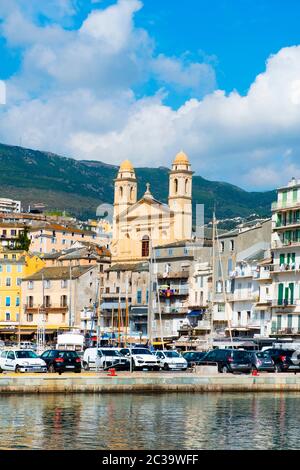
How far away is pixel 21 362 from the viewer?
6397 cm

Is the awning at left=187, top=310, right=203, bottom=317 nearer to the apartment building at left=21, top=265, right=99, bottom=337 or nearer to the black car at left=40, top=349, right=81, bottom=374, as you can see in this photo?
the apartment building at left=21, top=265, right=99, bottom=337

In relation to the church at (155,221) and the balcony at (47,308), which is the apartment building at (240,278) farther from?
the balcony at (47,308)

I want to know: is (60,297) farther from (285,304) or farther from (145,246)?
(285,304)

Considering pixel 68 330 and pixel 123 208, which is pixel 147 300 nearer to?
pixel 68 330

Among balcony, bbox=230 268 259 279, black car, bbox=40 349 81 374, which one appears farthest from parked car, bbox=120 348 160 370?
balcony, bbox=230 268 259 279

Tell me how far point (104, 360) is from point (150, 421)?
2556 cm

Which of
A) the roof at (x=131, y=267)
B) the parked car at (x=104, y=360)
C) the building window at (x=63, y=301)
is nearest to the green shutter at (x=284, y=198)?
the roof at (x=131, y=267)

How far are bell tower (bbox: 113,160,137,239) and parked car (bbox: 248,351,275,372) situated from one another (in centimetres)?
9691

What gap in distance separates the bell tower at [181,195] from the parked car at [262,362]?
8403 cm

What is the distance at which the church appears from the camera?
157m

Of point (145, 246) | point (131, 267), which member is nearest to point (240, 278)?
point (131, 267)

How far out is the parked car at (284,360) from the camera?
71562 mm
